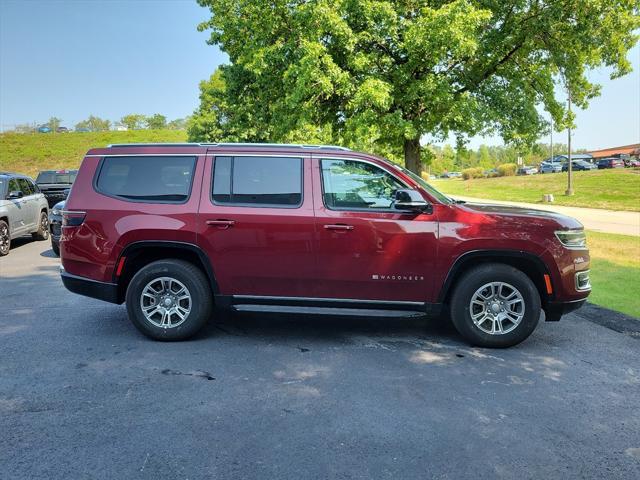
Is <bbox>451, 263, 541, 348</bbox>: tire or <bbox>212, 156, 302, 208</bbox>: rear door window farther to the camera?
<bbox>212, 156, 302, 208</bbox>: rear door window

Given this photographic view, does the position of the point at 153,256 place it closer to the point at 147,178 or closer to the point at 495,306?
the point at 147,178

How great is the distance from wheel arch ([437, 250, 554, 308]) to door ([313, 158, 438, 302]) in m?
0.23

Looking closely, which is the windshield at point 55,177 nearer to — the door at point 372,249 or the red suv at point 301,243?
the red suv at point 301,243

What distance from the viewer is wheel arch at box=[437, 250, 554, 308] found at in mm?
5004

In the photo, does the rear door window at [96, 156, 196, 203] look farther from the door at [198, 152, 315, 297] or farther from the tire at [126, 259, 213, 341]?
the tire at [126, 259, 213, 341]

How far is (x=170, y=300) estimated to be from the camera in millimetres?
5219

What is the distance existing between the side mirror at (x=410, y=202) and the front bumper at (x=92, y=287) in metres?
3.04

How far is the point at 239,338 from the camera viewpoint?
536 centimetres

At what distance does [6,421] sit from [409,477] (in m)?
2.67

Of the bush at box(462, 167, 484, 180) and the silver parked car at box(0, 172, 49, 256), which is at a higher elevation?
the bush at box(462, 167, 484, 180)

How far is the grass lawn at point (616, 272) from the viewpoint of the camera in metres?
7.09

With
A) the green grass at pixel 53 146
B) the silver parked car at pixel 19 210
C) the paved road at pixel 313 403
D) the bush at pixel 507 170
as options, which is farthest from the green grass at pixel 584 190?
the green grass at pixel 53 146

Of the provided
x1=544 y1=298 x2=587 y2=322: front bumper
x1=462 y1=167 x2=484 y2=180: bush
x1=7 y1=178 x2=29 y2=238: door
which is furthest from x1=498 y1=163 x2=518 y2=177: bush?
x1=544 y1=298 x2=587 y2=322: front bumper

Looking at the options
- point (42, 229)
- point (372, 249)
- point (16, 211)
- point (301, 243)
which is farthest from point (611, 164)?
point (301, 243)
